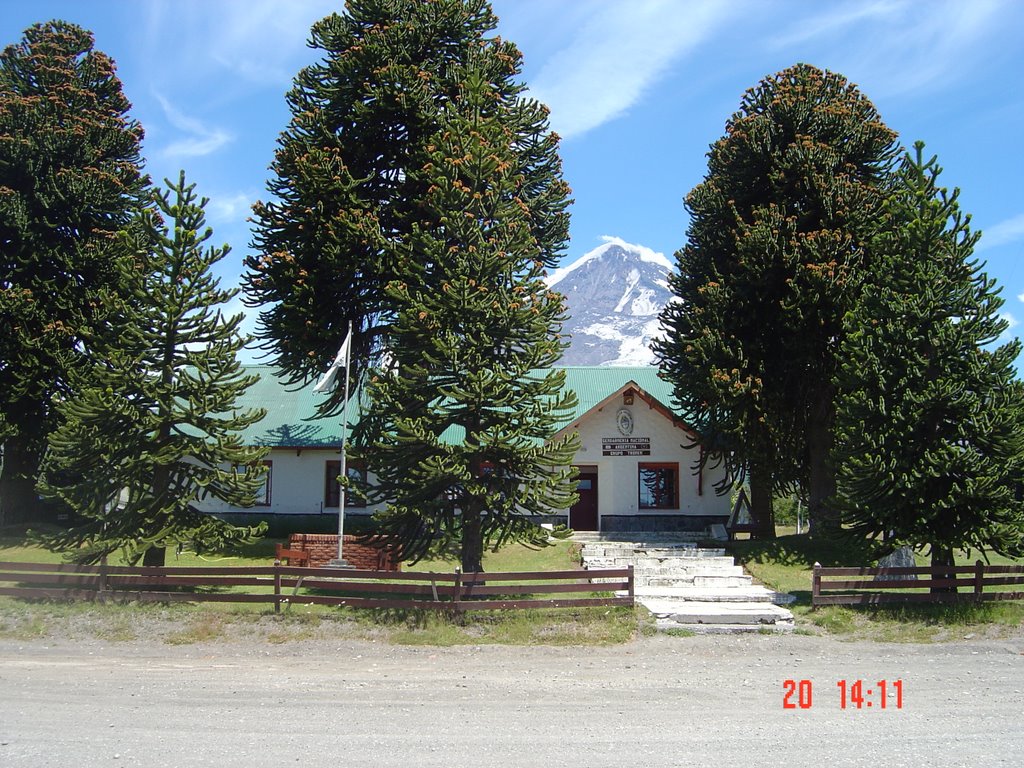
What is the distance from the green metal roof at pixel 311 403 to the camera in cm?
3117

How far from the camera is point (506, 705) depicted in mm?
10688

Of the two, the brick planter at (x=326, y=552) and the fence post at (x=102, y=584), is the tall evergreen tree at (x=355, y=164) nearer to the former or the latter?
the brick planter at (x=326, y=552)

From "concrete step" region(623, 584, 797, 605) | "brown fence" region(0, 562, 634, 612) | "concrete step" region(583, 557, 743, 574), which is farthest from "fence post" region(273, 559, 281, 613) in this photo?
"concrete step" region(583, 557, 743, 574)

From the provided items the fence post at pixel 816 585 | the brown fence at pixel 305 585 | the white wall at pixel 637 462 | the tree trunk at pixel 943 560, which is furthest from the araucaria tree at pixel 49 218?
the tree trunk at pixel 943 560

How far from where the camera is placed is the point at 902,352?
712 inches

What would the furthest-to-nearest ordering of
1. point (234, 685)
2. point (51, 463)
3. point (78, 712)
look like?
point (51, 463) → point (234, 685) → point (78, 712)

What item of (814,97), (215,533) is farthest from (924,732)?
(814,97)

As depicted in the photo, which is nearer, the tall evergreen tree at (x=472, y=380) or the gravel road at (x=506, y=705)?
the gravel road at (x=506, y=705)

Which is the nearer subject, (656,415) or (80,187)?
(80,187)

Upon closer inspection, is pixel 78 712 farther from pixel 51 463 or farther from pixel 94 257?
pixel 94 257

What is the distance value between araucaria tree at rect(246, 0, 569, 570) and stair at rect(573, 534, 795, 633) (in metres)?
3.58

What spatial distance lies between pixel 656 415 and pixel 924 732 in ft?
65.5

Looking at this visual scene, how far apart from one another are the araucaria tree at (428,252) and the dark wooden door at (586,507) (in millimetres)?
5114
